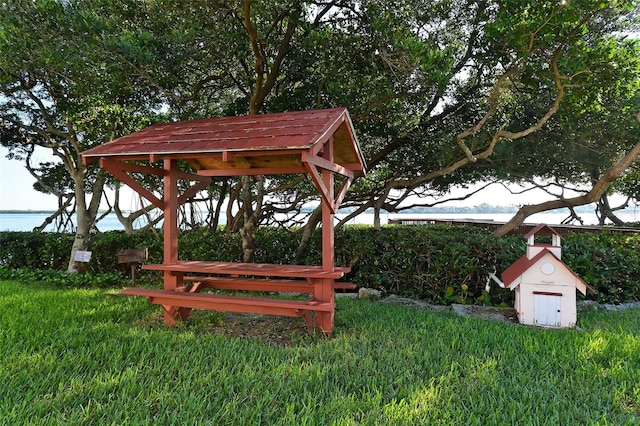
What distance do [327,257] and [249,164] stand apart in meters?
1.90

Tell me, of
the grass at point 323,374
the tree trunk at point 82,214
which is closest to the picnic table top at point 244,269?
the grass at point 323,374

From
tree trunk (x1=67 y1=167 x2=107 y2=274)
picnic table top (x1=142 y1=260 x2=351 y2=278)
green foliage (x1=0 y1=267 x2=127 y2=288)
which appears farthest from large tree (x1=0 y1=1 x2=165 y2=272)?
picnic table top (x1=142 y1=260 x2=351 y2=278)

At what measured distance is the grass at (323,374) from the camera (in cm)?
218

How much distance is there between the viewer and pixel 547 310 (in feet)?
13.3

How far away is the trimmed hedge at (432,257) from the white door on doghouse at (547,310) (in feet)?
3.52

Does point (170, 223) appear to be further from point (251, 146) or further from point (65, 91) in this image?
point (65, 91)

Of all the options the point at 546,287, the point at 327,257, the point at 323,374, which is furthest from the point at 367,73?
the point at 323,374

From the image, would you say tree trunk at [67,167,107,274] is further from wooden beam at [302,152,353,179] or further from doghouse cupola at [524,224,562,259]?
doghouse cupola at [524,224,562,259]

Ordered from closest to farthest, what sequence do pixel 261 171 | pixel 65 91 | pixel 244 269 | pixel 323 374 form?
pixel 323 374
pixel 244 269
pixel 261 171
pixel 65 91

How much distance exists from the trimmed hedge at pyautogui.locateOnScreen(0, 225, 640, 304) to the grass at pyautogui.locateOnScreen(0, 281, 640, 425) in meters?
1.26

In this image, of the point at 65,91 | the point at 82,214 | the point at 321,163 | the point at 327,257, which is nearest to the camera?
the point at 321,163

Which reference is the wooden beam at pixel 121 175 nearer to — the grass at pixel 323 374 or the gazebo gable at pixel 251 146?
the gazebo gable at pixel 251 146

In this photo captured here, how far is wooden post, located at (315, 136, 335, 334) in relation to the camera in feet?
12.6

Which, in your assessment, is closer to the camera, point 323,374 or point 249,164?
point 323,374
